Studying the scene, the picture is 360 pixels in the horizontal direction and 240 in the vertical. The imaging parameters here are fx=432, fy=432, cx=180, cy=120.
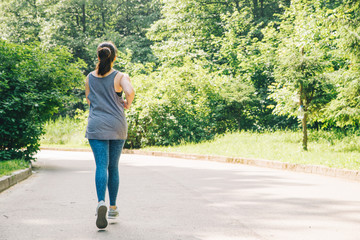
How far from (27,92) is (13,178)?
3558 mm

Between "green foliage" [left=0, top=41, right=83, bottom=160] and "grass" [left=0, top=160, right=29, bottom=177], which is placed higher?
"green foliage" [left=0, top=41, right=83, bottom=160]

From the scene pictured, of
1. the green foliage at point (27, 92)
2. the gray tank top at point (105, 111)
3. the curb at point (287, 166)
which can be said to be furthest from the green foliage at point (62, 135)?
the gray tank top at point (105, 111)

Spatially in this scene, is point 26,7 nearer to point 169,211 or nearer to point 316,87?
point 316,87

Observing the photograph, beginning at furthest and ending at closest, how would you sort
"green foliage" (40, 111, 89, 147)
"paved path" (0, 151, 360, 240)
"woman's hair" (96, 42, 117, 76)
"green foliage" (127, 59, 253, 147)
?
1. "green foliage" (40, 111, 89, 147)
2. "green foliage" (127, 59, 253, 147)
3. "woman's hair" (96, 42, 117, 76)
4. "paved path" (0, 151, 360, 240)

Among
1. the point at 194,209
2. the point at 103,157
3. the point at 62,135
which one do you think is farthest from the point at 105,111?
the point at 62,135

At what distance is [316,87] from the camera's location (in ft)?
47.1

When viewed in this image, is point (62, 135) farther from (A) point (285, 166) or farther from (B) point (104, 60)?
(B) point (104, 60)

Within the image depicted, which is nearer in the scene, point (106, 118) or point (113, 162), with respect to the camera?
point (106, 118)

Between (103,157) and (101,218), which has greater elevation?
(103,157)

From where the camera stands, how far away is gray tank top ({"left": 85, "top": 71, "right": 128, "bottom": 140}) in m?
4.61

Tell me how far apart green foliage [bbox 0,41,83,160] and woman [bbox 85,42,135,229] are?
6.91 meters

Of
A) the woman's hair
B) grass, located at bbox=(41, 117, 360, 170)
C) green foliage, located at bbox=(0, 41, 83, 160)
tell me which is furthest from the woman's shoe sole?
green foliage, located at bbox=(0, 41, 83, 160)

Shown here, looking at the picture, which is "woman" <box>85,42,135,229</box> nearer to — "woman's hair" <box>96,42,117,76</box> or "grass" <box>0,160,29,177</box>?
"woman's hair" <box>96,42,117,76</box>

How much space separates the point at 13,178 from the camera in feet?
28.5
